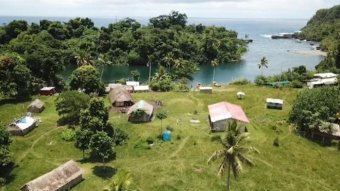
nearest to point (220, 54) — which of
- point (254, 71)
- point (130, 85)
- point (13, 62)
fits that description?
point (254, 71)

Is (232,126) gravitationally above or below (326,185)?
above

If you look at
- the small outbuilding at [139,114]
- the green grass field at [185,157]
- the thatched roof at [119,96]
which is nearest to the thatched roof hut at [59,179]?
the green grass field at [185,157]

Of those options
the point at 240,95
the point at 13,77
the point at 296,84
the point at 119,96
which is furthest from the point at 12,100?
the point at 296,84

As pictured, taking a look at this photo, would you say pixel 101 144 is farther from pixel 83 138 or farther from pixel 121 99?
pixel 121 99

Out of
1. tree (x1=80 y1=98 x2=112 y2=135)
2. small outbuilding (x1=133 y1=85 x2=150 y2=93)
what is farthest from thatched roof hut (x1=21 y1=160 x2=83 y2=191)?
small outbuilding (x1=133 y1=85 x2=150 y2=93)

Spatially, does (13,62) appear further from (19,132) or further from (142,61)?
(142,61)

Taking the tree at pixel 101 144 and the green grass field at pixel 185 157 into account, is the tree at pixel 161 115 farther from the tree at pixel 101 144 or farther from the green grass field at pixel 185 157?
the tree at pixel 101 144

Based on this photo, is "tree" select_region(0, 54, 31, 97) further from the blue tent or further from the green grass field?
the blue tent
